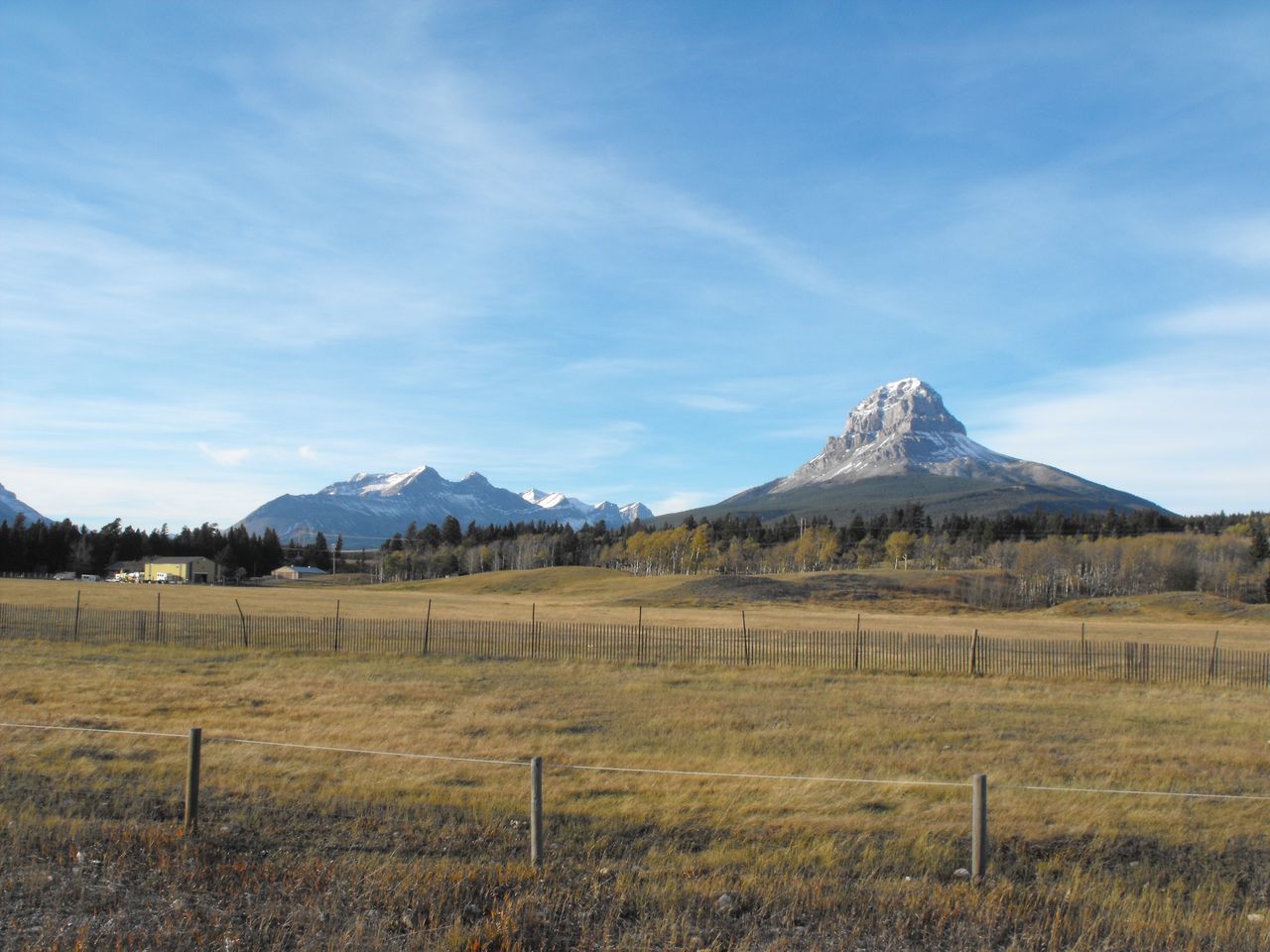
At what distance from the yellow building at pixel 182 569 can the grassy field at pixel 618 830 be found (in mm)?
140600

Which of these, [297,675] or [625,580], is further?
[625,580]

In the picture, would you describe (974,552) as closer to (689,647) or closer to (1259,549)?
(1259,549)

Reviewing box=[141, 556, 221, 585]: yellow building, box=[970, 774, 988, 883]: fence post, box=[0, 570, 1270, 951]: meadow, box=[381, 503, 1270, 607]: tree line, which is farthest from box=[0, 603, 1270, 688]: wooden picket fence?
box=[141, 556, 221, 585]: yellow building

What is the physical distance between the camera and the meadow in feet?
25.6

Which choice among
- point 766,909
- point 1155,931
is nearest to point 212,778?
point 766,909

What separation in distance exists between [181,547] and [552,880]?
18554 centimetres

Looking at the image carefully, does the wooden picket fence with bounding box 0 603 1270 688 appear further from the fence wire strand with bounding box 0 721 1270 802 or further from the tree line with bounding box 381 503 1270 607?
the tree line with bounding box 381 503 1270 607

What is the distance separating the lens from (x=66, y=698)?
2108 cm

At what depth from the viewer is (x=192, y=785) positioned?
32.8 ft

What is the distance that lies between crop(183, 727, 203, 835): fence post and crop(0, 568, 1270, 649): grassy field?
148 feet

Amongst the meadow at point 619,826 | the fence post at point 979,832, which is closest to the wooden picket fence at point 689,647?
the meadow at point 619,826

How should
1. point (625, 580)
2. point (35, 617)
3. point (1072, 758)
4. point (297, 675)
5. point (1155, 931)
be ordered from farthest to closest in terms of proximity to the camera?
1. point (625, 580)
2. point (35, 617)
3. point (297, 675)
4. point (1072, 758)
5. point (1155, 931)

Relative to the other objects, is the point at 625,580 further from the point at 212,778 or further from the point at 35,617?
the point at 212,778

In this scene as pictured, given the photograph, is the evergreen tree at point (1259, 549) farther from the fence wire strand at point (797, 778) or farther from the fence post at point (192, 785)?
the fence post at point (192, 785)
